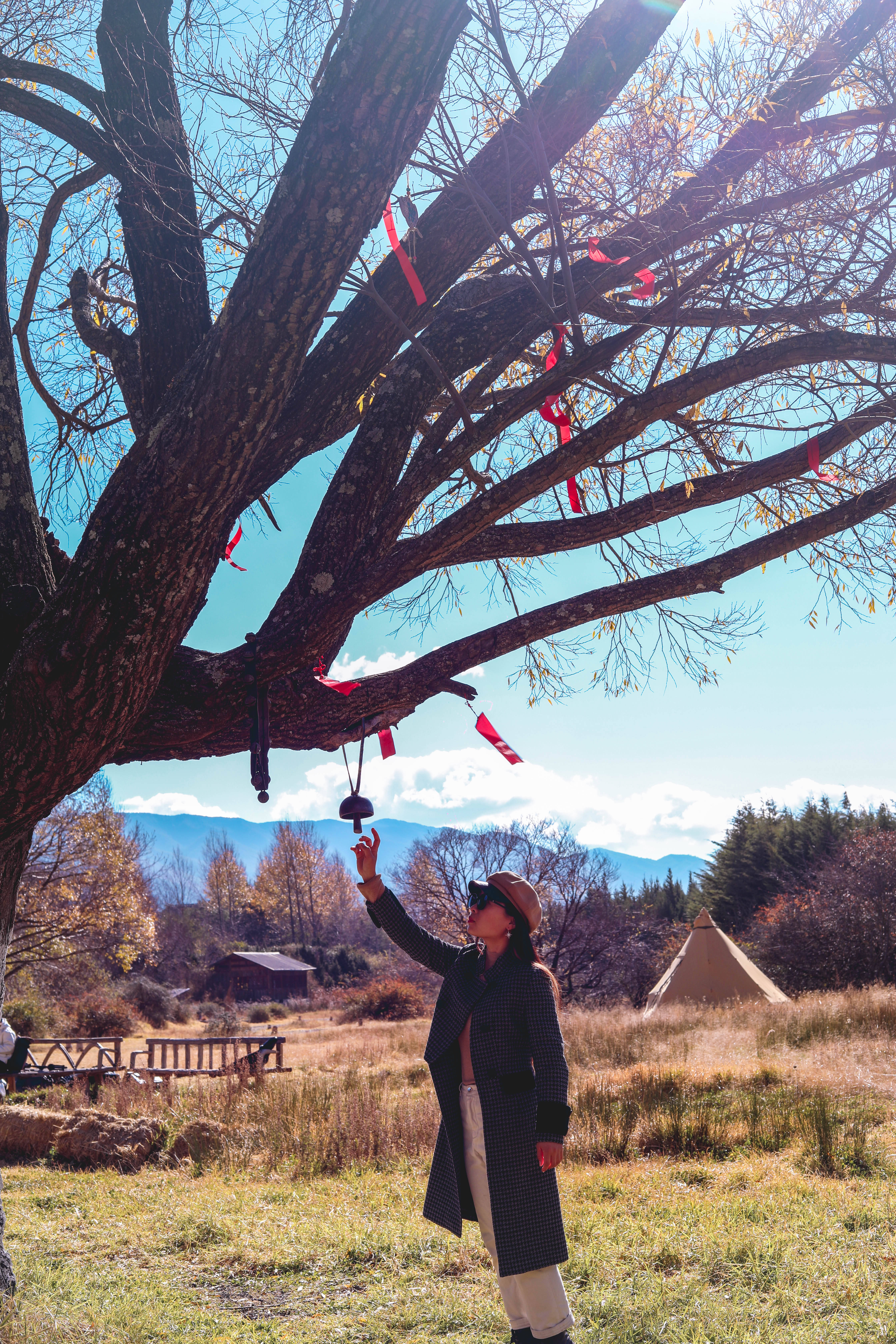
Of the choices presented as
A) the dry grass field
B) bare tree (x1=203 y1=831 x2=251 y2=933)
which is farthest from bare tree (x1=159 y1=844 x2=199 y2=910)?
the dry grass field

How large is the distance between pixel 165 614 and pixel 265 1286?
13.0 feet

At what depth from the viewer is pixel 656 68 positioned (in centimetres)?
430

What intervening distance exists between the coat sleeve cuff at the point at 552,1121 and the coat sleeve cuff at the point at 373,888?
1060 mm

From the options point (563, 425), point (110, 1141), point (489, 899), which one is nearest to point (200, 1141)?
point (110, 1141)

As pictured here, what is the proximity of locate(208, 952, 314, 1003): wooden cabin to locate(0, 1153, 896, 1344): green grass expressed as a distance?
121 feet

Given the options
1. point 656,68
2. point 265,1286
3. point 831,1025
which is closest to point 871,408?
point 656,68

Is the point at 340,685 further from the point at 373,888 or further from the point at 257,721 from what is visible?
the point at 373,888

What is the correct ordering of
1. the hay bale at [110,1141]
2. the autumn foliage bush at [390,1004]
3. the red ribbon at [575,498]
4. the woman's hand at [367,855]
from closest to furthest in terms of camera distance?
the woman's hand at [367,855] < the red ribbon at [575,498] < the hay bale at [110,1141] < the autumn foliage bush at [390,1004]

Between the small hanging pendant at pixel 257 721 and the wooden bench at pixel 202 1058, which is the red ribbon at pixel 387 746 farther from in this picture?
the wooden bench at pixel 202 1058

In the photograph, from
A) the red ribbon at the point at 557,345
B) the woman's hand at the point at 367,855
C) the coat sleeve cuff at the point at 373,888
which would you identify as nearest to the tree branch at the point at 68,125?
the red ribbon at the point at 557,345

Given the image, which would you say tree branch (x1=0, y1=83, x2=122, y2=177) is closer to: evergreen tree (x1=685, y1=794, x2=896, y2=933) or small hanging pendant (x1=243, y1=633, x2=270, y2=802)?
small hanging pendant (x1=243, y1=633, x2=270, y2=802)

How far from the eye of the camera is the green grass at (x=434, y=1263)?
3873 millimetres

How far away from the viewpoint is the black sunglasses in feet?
11.1

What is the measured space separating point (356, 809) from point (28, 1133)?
8437mm
